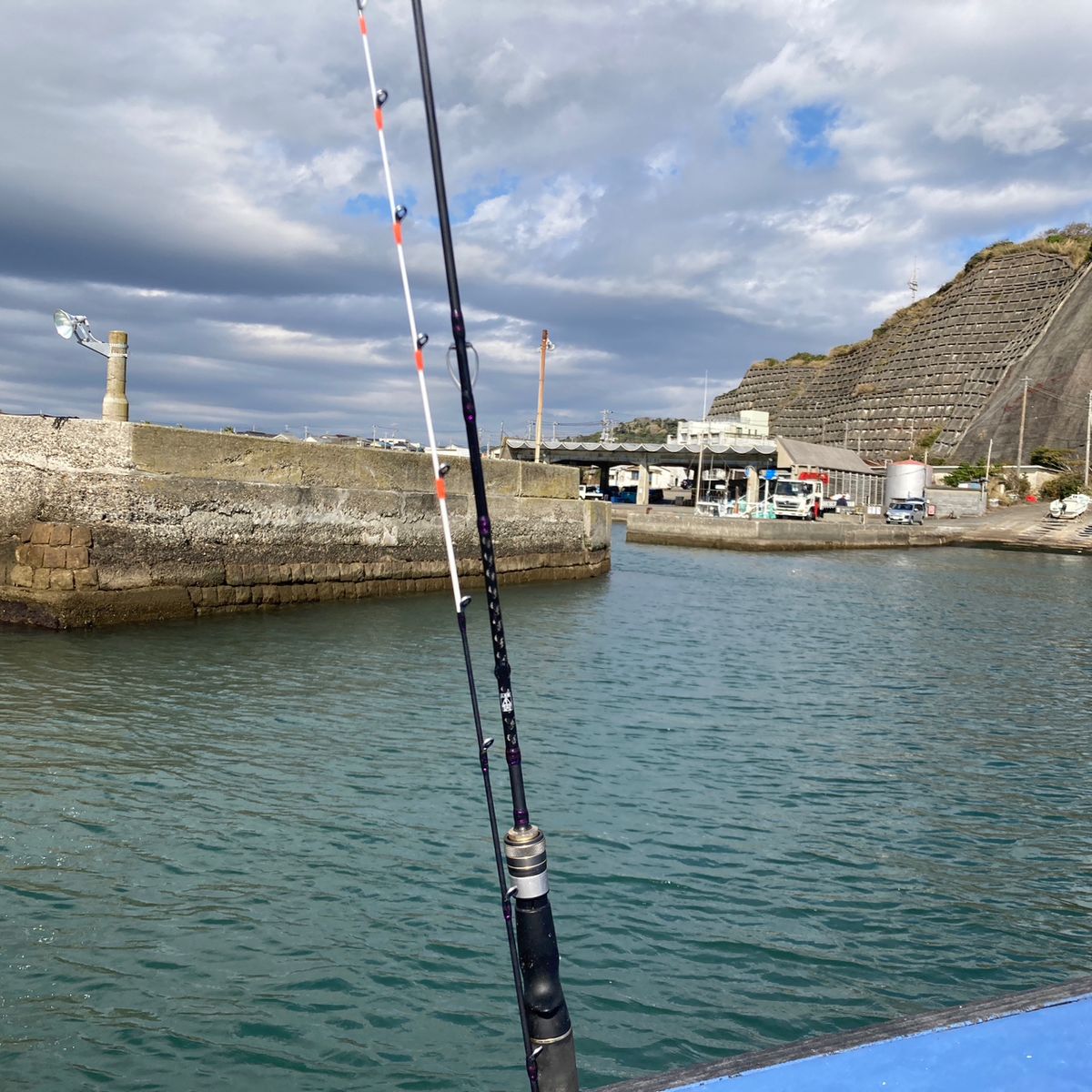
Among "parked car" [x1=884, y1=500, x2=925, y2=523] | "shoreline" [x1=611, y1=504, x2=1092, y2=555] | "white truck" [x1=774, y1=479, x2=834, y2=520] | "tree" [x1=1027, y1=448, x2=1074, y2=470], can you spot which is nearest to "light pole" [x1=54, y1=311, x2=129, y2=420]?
"shoreline" [x1=611, y1=504, x2=1092, y2=555]

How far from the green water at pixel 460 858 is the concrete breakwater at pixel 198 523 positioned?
1062 millimetres

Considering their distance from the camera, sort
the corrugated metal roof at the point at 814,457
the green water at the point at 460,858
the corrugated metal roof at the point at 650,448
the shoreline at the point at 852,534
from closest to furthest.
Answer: the green water at the point at 460,858 → the shoreline at the point at 852,534 → the corrugated metal roof at the point at 650,448 → the corrugated metal roof at the point at 814,457

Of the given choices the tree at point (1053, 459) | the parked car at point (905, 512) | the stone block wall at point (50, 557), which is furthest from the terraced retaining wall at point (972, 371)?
the stone block wall at point (50, 557)

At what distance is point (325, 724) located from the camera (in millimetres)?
9461

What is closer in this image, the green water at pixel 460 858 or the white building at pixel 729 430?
the green water at pixel 460 858

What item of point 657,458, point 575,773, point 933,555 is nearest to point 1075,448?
point 657,458

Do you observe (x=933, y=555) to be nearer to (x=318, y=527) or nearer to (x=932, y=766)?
(x=318, y=527)

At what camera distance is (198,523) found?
14273 millimetres

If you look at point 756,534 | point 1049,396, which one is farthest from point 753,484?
point 756,534

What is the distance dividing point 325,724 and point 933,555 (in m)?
40.5

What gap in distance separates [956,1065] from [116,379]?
13.4 m

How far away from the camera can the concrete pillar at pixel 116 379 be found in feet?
45.0

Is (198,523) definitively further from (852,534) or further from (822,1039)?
(852,534)

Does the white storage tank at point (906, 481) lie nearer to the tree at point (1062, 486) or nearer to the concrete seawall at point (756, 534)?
the tree at point (1062, 486)
